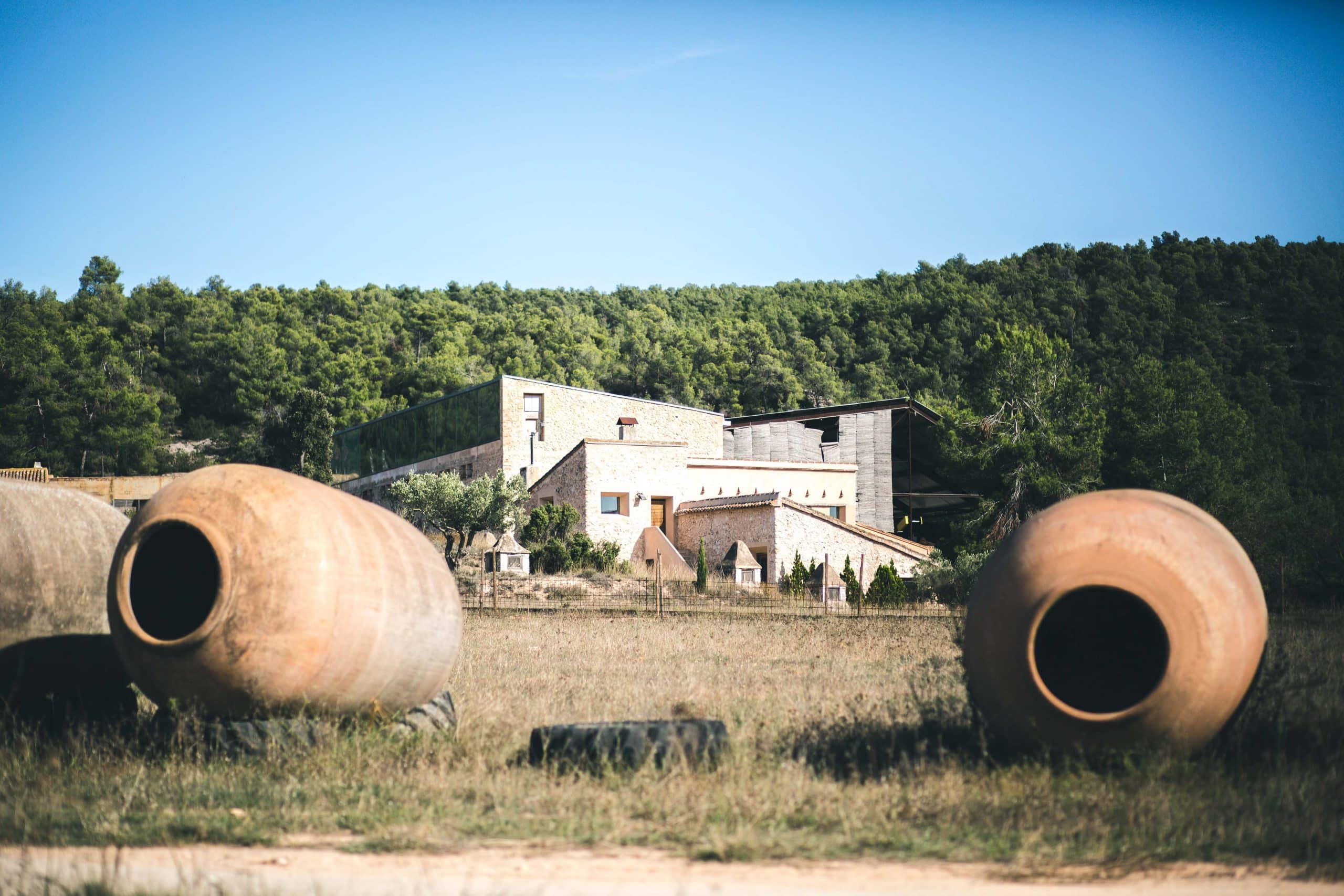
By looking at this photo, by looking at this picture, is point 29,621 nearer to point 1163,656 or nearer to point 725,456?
point 1163,656

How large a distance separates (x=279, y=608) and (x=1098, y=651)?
21.2ft

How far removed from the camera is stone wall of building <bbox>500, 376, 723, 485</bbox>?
2002 inches

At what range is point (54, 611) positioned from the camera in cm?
943

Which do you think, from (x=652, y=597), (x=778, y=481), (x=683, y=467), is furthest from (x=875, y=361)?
(x=652, y=597)

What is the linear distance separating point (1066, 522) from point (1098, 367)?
71.9 meters

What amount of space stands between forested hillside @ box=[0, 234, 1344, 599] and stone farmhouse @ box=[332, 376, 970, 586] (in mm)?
4124

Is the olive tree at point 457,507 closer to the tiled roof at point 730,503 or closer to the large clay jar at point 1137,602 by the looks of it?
the tiled roof at point 730,503

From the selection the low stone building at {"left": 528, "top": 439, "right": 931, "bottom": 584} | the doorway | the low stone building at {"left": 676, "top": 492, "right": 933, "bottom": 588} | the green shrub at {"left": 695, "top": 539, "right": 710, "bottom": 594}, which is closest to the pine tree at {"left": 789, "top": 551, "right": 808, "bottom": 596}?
the low stone building at {"left": 676, "top": 492, "right": 933, "bottom": 588}

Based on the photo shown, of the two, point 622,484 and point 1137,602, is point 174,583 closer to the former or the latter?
point 1137,602

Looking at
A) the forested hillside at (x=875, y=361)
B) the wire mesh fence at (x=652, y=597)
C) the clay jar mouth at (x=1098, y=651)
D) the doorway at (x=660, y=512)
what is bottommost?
the wire mesh fence at (x=652, y=597)

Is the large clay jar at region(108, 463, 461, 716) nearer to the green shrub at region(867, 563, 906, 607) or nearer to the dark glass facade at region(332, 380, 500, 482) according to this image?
the green shrub at region(867, 563, 906, 607)

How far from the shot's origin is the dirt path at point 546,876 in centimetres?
533

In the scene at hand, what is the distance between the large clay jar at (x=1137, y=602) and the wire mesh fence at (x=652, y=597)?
17.8 meters

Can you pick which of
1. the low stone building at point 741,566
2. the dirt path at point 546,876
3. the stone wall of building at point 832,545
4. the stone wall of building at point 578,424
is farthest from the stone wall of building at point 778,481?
the dirt path at point 546,876
